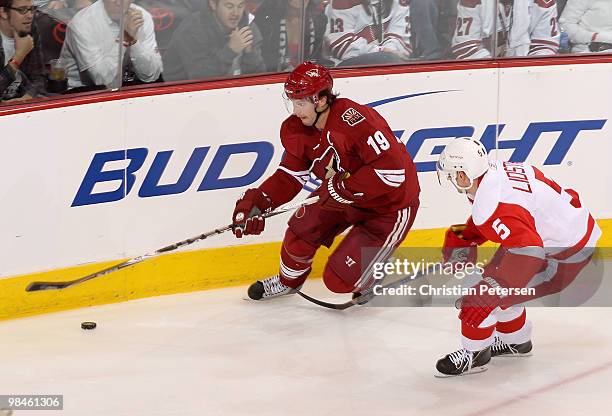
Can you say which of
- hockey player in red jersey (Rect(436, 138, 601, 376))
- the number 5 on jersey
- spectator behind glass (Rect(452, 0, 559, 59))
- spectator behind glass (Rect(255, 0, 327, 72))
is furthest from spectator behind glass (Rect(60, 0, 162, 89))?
the number 5 on jersey

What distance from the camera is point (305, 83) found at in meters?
4.64

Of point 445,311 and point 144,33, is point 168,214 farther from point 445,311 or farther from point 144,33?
point 445,311

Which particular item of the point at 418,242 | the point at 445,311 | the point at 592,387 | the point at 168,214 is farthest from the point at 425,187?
the point at 592,387

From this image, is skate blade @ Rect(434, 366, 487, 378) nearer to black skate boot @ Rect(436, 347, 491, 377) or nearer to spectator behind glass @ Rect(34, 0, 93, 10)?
black skate boot @ Rect(436, 347, 491, 377)

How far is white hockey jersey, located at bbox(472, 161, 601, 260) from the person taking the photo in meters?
4.00

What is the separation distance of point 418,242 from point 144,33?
170 cm

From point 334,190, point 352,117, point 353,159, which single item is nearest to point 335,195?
point 334,190

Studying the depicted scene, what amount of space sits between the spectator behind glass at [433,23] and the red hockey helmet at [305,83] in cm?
109

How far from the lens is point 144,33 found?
16.9ft

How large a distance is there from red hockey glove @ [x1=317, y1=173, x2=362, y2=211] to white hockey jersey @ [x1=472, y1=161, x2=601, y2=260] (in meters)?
0.77

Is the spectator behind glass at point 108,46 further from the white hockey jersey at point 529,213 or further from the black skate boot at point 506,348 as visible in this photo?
the black skate boot at point 506,348

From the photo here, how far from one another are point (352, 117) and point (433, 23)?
3.74 feet

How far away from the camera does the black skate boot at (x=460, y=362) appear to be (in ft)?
14.0

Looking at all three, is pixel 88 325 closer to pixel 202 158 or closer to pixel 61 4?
pixel 202 158
